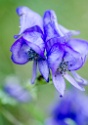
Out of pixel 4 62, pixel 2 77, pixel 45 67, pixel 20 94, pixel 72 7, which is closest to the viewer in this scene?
pixel 45 67

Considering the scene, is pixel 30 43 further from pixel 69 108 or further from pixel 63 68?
pixel 69 108

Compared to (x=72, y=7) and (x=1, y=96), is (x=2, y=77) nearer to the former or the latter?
(x=1, y=96)

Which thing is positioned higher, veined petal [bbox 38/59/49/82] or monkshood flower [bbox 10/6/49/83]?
monkshood flower [bbox 10/6/49/83]

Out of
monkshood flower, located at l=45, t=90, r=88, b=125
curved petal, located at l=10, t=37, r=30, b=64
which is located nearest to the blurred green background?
monkshood flower, located at l=45, t=90, r=88, b=125

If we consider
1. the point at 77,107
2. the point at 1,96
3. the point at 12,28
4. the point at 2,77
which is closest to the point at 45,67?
the point at 1,96

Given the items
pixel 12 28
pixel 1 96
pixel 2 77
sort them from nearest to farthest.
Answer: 1. pixel 1 96
2. pixel 2 77
3. pixel 12 28

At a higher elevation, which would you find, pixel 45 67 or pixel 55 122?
pixel 45 67

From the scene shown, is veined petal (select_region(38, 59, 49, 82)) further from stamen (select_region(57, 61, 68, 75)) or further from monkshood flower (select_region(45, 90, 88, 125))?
monkshood flower (select_region(45, 90, 88, 125))

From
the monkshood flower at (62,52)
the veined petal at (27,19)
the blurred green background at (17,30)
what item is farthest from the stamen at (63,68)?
the blurred green background at (17,30)
